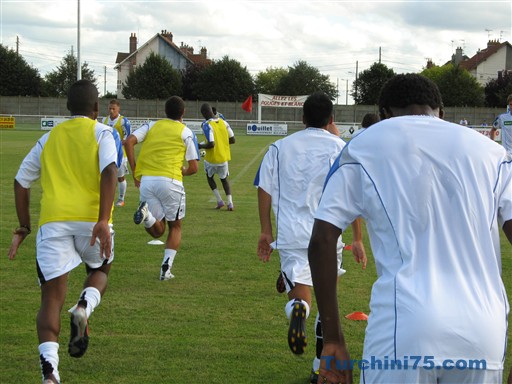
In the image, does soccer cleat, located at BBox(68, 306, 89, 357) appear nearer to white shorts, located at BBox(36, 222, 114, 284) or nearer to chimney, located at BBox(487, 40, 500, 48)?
white shorts, located at BBox(36, 222, 114, 284)

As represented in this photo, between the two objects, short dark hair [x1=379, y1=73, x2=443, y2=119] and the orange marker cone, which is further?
the orange marker cone

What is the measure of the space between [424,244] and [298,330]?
2145 mm

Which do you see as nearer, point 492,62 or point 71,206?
point 71,206

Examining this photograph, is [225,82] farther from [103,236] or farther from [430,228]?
[430,228]

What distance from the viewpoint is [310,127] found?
5.84m

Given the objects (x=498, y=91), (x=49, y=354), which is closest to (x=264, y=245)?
(x=49, y=354)

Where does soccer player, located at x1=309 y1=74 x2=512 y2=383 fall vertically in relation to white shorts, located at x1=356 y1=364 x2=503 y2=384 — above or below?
above

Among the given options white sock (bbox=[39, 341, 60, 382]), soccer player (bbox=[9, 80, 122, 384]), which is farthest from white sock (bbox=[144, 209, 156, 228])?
white sock (bbox=[39, 341, 60, 382])

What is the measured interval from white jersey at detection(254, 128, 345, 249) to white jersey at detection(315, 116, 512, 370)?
284 cm

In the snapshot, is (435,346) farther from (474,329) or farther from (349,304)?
(349,304)

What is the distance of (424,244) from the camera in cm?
273

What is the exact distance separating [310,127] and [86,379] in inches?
98.3

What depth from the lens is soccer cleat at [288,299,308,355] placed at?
15.0 feet

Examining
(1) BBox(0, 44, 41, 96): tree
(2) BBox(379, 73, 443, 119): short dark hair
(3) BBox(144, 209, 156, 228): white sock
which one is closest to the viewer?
(2) BBox(379, 73, 443, 119): short dark hair
